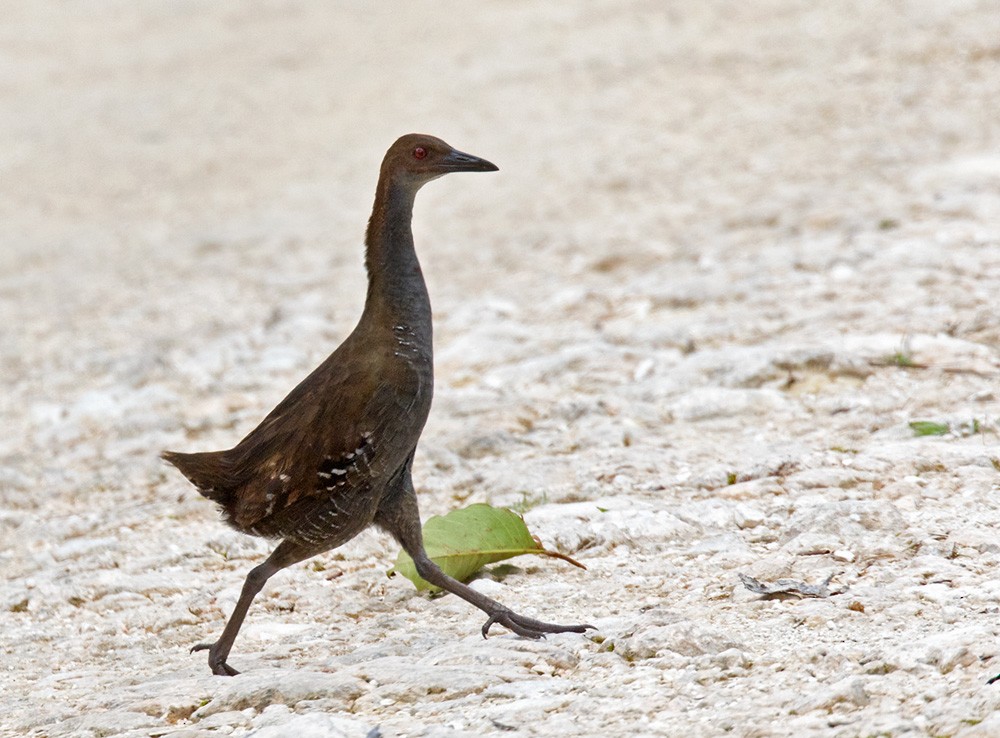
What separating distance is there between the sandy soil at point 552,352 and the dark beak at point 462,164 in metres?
1.28

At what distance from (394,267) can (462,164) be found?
422 mm

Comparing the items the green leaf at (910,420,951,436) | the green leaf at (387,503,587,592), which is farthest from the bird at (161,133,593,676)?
the green leaf at (910,420,951,436)

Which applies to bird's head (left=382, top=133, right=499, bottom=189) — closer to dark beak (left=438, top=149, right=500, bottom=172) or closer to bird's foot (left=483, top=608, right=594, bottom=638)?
dark beak (left=438, top=149, right=500, bottom=172)

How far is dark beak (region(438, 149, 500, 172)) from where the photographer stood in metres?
4.29

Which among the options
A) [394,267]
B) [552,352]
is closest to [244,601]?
[394,267]

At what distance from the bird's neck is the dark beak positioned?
0.14 m

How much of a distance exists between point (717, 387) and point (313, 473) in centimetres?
249

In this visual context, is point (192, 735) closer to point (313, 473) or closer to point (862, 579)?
point (313, 473)

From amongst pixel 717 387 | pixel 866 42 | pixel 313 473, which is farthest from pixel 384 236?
pixel 866 42

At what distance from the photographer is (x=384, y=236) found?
424cm

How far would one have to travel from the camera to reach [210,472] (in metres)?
4.14

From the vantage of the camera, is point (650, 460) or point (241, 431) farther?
point (241, 431)

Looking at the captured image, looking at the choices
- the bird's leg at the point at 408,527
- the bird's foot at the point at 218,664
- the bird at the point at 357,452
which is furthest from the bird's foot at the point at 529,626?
the bird's foot at the point at 218,664

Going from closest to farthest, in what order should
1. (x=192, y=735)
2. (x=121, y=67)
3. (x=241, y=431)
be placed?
(x=192, y=735) → (x=241, y=431) → (x=121, y=67)
